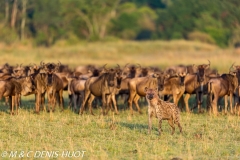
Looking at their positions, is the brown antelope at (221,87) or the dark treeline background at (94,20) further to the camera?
Answer: the dark treeline background at (94,20)

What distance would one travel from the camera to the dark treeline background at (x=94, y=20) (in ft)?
222

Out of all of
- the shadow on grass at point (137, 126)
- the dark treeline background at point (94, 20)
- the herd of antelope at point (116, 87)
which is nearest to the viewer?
→ the shadow on grass at point (137, 126)

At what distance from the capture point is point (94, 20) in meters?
71.2

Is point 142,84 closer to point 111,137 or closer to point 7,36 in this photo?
point 111,137

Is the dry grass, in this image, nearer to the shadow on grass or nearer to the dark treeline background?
the dark treeline background

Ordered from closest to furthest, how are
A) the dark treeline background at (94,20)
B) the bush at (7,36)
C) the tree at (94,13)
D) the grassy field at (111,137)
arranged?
1. the grassy field at (111,137)
2. the bush at (7,36)
3. the dark treeline background at (94,20)
4. the tree at (94,13)

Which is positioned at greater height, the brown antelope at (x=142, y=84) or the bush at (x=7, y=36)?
the bush at (x=7, y=36)

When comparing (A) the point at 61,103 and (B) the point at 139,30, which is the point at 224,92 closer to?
(A) the point at 61,103

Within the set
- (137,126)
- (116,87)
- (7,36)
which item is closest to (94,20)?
(7,36)

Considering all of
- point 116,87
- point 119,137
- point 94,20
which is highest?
point 94,20

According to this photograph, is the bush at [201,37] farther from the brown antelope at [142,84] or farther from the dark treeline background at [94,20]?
the brown antelope at [142,84]

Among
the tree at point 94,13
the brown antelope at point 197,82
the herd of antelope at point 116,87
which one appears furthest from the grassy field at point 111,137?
the tree at point 94,13

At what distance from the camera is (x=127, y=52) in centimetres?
5231

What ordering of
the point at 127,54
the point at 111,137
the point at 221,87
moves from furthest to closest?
the point at 127,54
the point at 221,87
the point at 111,137
